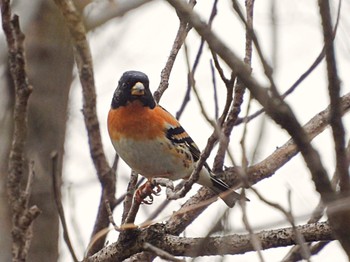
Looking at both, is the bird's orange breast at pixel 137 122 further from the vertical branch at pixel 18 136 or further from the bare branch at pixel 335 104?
the bare branch at pixel 335 104

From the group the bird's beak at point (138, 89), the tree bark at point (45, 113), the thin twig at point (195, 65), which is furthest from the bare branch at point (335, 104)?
the bird's beak at point (138, 89)

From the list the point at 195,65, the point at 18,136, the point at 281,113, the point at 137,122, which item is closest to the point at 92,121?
the point at 137,122

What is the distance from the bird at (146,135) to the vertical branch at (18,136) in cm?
150

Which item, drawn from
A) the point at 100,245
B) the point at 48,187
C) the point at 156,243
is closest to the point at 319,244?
the point at 156,243

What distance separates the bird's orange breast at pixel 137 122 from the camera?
15.4ft

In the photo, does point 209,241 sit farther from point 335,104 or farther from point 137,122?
point 137,122

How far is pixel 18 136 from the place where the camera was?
3012 mm

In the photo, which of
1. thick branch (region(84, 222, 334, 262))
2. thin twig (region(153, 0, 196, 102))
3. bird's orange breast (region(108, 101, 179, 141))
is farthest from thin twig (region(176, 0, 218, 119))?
thick branch (region(84, 222, 334, 262))

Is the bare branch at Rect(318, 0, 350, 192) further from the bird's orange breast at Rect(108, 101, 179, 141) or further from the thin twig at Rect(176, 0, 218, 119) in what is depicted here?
the bird's orange breast at Rect(108, 101, 179, 141)

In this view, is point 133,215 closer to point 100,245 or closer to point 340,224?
point 100,245

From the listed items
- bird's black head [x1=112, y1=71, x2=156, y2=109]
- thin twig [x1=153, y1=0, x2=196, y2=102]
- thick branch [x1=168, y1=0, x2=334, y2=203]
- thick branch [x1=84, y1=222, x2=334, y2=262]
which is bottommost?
thick branch [x1=168, y1=0, x2=334, y2=203]

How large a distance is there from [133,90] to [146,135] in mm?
306

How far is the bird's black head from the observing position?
469 cm

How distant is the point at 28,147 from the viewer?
450 cm
